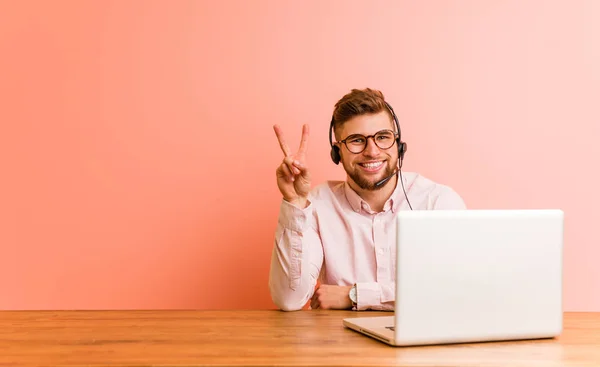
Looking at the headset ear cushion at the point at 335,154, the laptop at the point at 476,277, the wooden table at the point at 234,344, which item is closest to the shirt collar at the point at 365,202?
the headset ear cushion at the point at 335,154

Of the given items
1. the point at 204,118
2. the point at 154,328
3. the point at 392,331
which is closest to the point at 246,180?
the point at 204,118

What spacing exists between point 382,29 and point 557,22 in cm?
81

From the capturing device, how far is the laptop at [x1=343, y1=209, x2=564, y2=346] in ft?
4.61

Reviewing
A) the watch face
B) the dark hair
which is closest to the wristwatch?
the watch face

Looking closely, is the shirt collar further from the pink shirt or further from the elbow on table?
the elbow on table

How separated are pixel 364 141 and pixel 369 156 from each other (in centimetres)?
7

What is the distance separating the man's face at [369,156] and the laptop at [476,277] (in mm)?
1001

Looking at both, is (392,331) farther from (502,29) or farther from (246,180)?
(502,29)

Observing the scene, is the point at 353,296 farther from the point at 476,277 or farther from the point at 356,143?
the point at 476,277

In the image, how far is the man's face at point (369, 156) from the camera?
2.46m

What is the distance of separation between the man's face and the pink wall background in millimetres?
464

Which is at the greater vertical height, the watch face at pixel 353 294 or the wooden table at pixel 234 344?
the wooden table at pixel 234 344

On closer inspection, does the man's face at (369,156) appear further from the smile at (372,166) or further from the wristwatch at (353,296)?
the wristwatch at (353,296)

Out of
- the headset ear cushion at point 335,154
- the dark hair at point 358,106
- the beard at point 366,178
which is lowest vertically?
the beard at point 366,178
